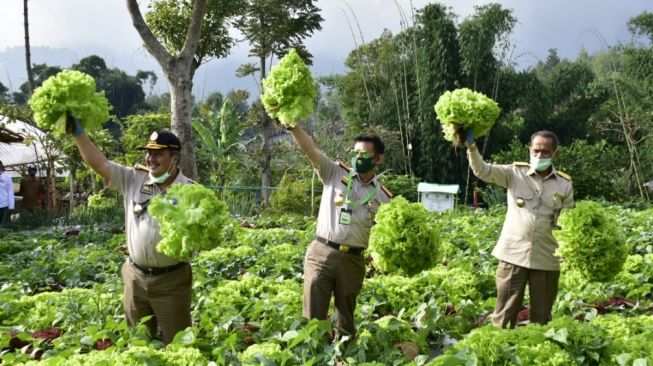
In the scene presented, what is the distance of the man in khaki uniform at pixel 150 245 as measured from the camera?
3.75 m

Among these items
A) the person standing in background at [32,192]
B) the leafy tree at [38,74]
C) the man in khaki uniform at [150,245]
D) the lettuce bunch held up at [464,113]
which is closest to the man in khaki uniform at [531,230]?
the lettuce bunch held up at [464,113]

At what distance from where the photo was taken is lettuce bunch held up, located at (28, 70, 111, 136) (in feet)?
12.0

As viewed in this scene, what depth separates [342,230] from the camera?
4.04 metres

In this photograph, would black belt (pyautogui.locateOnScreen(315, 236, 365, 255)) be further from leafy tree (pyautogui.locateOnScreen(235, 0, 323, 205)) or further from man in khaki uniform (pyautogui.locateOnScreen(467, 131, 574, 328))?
leafy tree (pyautogui.locateOnScreen(235, 0, 323, 205))

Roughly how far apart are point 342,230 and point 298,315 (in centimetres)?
98

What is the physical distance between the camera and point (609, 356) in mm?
3117

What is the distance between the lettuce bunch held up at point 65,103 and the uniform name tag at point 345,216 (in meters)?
1.65

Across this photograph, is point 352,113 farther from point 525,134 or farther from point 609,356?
point 609,356

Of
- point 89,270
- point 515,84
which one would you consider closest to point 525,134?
point 515,84

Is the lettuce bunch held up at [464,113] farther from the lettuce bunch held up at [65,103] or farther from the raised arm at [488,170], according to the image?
the lettuce bunch held up at [65,103]

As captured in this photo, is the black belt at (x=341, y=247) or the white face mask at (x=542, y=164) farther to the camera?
the white face mask at (x=542, y=164)

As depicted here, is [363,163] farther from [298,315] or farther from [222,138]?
[222,138]

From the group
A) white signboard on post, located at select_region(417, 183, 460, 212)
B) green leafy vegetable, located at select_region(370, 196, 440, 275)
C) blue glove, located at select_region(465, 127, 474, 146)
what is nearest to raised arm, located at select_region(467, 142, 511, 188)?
blue glove, located at select_region(465, 127, 474, 146)

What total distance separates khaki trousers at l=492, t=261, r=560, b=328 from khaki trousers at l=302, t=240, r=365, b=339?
120 centimetres
